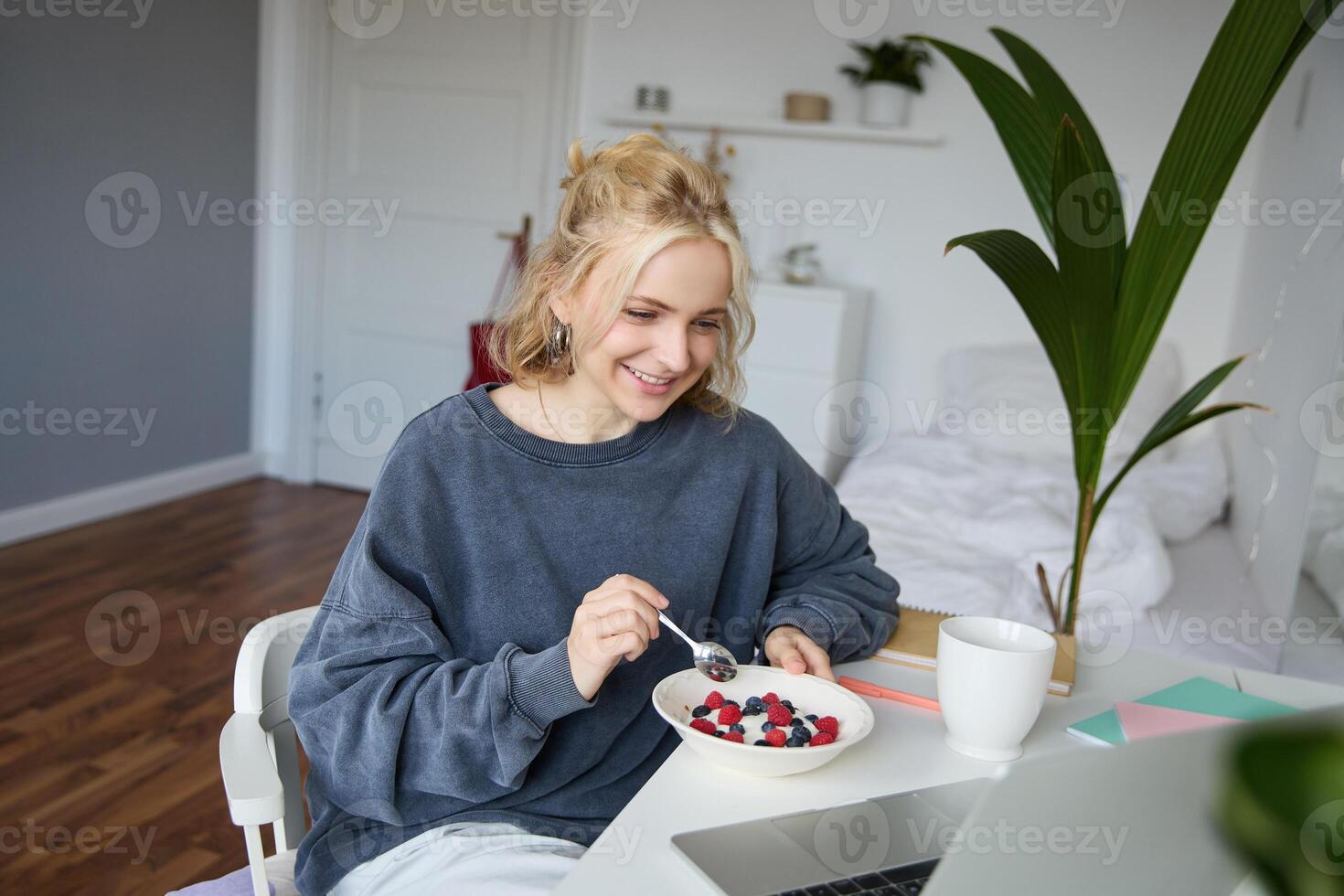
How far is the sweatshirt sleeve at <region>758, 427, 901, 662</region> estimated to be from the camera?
1.11 meters

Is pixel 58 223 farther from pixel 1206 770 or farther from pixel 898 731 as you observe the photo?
pixel 1206 770

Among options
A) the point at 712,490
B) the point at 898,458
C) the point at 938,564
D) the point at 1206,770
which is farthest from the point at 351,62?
the point at 1206,770

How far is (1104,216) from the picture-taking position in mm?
1234

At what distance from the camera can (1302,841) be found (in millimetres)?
180

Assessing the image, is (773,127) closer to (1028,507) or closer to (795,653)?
(1028,507)

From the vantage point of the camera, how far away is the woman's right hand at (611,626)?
2.78 ft

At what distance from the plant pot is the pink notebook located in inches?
124
